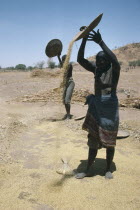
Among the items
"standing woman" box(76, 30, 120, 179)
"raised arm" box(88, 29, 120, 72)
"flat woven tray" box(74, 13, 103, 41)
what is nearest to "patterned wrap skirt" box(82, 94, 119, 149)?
"standing woman" box(76, 30, 120, 179)

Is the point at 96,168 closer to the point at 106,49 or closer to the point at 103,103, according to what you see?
the point at 103,103

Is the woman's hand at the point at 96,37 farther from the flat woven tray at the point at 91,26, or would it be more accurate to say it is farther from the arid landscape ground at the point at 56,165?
the arid landscape ground at the point at 56,165

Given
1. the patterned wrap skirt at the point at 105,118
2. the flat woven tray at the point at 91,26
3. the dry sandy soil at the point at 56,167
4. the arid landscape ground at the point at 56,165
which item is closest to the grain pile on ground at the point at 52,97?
the arid landscape ground at the point at 56,165

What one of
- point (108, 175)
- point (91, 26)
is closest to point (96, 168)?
point (108, 175)

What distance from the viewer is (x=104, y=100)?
3188mm

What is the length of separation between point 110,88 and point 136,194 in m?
1.29

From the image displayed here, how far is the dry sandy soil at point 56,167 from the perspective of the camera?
283 cm

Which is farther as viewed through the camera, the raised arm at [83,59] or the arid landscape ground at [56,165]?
the raised arm at [83,59]

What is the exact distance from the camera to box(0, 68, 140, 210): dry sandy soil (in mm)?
2834

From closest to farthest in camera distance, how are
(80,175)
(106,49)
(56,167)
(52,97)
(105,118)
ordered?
(106,49), (105,118), (80,175), (56,167), (52,97)

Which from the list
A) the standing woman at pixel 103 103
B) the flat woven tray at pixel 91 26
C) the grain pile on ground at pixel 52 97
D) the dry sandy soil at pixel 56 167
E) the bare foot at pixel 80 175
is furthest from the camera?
the grain pile on ground at pixel 52 97

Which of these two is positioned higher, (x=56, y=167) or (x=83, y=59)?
(x=83, y=59)

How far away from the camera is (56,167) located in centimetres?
373

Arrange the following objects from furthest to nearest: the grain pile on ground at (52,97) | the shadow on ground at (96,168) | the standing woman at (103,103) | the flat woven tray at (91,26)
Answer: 1. the grain pile on ground at (52,97)
2. the shadow on ground at (96,168)
3. the standing woman at (103,103)
4. the flat woven tray at (91,26)
